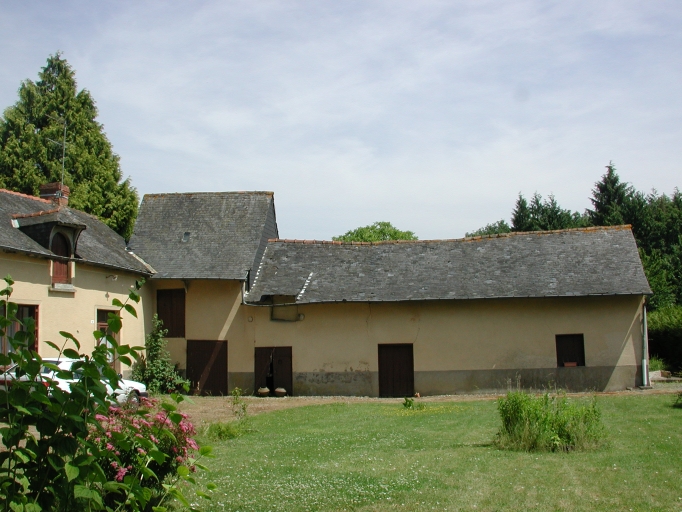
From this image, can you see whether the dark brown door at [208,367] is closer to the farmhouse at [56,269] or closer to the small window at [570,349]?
the farmhouse at [56,269]

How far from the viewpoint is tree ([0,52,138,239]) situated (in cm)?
3244

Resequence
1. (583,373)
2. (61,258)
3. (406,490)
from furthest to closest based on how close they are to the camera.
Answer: (583,373) < (61,258) < (406,490)

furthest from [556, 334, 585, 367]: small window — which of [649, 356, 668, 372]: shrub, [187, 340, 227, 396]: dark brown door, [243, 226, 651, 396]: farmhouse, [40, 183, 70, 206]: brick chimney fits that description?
[40, 183, 70, 206]: brick chimney

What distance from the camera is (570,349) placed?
73.5 feet

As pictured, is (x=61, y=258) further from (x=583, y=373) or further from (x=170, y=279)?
(x=583, y=373)

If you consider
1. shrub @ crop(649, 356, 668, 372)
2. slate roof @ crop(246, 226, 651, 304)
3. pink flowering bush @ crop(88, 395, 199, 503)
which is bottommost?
shrub @ crop(649, 356, 668, 372)

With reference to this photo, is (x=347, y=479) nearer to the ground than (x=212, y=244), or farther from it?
nearer to the ground

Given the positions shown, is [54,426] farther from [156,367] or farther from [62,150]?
[62,150]

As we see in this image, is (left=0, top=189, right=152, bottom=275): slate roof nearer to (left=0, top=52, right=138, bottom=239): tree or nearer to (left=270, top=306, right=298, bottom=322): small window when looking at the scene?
(left=270, top=306, right=298, bottom=322): small window

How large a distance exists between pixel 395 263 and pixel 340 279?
7.40ft

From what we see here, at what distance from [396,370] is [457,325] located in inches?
102

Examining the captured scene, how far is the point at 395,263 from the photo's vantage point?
969 inches

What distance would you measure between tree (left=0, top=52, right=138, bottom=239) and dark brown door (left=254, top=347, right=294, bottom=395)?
14283 mm

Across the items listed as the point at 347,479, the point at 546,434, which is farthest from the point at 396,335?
the point at 347,479
